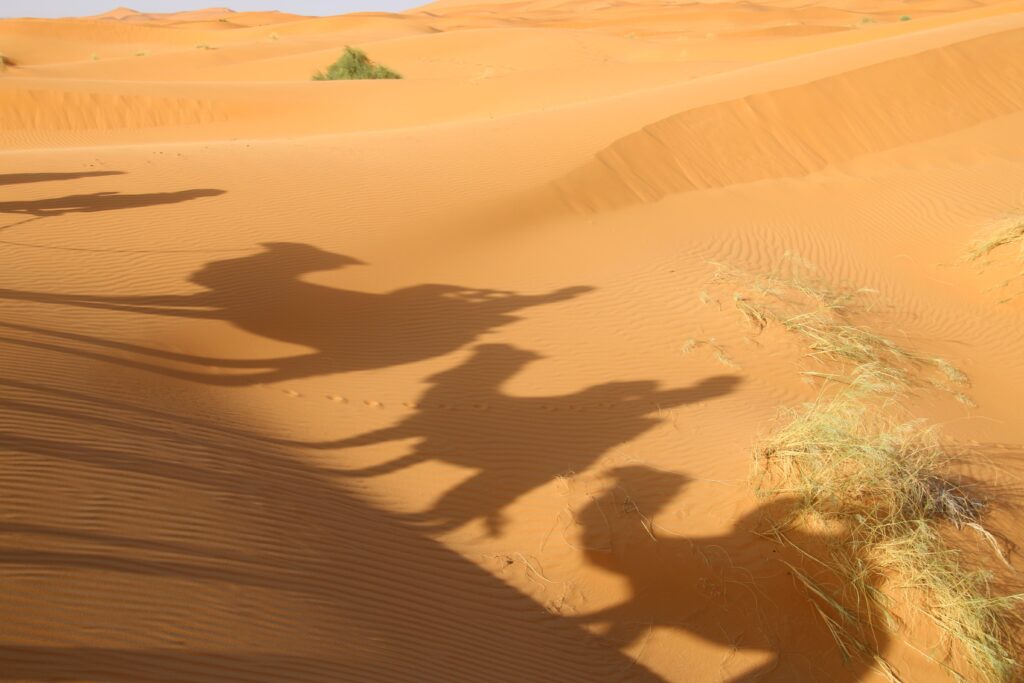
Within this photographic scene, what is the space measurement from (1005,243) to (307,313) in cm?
898

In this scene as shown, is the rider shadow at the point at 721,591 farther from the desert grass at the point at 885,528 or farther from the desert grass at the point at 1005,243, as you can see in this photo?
the desert grass at the point at 1005,243

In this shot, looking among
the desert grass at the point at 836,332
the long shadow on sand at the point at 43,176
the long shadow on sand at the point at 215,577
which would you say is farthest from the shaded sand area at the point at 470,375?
the desert grass at the point at 836,332

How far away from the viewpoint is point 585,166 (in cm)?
1210

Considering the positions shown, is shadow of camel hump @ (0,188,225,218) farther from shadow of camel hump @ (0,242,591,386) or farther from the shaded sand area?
shadow of camel hump @ (0,242,591,386)

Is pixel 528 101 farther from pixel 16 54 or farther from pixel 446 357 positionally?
pixel 16 54

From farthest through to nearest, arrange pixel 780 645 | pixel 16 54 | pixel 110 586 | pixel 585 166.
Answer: pixel 16 54 < pixel 585 166 < pixel 780 645 < pixel 110 586

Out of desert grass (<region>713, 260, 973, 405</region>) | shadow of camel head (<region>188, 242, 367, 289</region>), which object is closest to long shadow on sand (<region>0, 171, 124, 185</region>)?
shadow of camel head (<region>188, 242, 367, 289</region>)

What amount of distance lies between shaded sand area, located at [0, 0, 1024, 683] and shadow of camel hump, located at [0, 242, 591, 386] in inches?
1.6

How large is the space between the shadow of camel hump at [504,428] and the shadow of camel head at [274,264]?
2434mm

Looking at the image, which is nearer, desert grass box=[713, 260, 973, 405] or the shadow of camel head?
desert grass box=[713, 260, 973, 405]

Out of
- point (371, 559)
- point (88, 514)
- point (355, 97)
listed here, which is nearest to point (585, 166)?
point (371, 559)

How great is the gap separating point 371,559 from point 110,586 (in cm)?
148

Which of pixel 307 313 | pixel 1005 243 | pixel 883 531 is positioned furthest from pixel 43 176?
pixel 1005 243

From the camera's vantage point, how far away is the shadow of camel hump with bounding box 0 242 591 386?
6.98m
